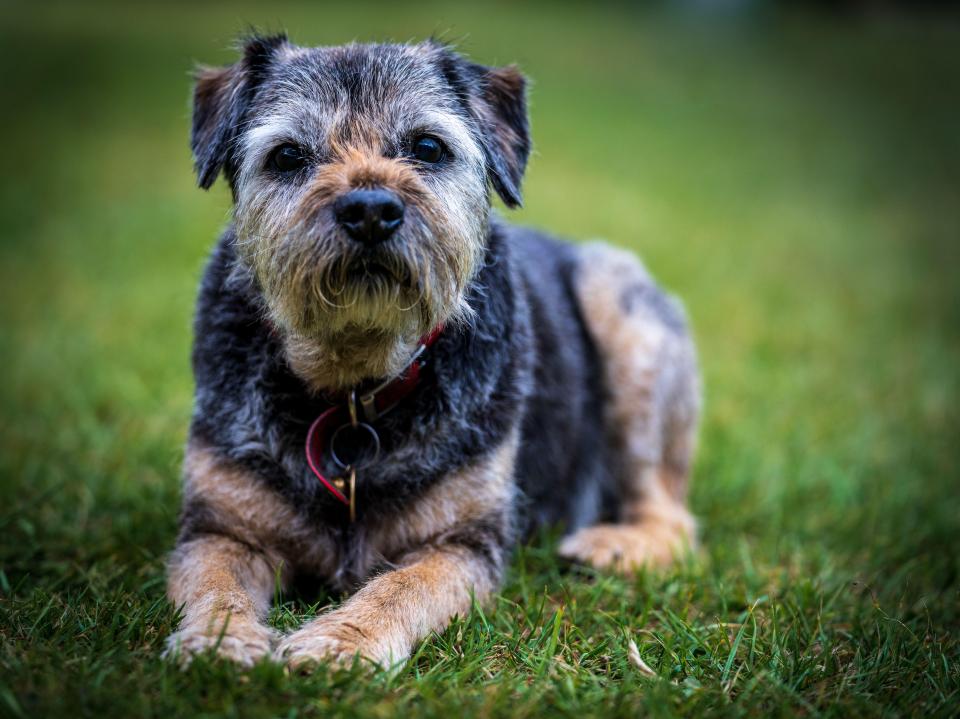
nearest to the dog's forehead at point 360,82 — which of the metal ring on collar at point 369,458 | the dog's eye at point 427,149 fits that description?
the dog's eye at point 427,149

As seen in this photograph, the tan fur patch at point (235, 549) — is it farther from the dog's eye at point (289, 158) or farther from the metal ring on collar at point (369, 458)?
the dog's eye at point (289, 158)

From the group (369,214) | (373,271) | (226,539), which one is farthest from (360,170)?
(226,539)

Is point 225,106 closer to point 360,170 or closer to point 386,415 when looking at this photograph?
point 360,170

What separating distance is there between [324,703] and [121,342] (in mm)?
5254

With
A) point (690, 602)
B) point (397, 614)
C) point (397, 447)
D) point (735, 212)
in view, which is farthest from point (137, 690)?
point (735, 212)

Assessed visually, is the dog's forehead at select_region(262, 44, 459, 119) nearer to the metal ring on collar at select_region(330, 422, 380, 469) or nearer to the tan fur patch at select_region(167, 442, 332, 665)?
the metal ring on collar at select_region(330, 422, 380, 469)

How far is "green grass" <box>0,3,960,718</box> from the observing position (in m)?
3.00

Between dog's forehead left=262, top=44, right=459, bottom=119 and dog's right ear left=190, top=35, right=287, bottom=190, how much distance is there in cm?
12

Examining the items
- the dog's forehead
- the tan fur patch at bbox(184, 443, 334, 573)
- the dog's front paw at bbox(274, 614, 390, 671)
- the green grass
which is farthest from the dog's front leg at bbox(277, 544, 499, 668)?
the dog's forehead

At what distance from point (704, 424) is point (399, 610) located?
3.89m

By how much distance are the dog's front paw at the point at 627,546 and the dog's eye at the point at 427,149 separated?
1918mm

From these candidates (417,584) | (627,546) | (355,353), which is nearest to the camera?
(417,584)

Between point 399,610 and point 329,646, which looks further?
point 399,610

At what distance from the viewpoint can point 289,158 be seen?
342 cm
